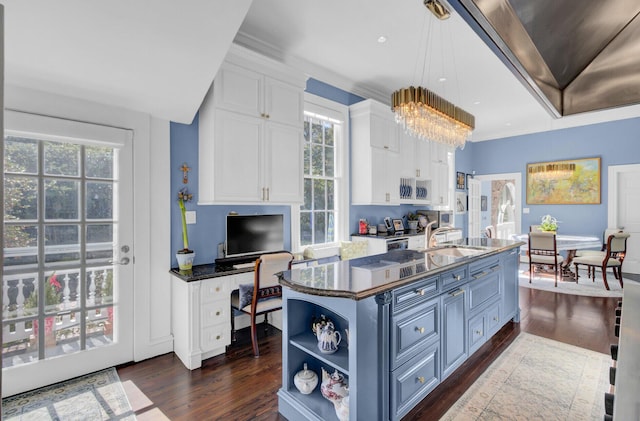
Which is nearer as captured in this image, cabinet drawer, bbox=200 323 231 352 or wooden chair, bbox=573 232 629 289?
cabinet drawer, bbox=200 323 231 352

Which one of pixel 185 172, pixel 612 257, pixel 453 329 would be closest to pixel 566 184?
pixel 612 257

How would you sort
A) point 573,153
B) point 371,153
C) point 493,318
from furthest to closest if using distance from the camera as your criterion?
point 573,153, point 371,153, point 493,318

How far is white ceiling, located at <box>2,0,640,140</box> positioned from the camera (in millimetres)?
1831

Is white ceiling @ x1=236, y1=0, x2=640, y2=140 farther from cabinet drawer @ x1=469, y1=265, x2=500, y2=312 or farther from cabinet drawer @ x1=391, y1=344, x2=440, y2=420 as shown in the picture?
cabinet drawer @ x1=391, y1=344, x2=440, y2=420

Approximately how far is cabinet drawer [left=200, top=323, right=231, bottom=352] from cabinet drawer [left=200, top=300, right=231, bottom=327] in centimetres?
5

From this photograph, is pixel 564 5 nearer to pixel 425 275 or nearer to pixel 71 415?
pixel 425 275

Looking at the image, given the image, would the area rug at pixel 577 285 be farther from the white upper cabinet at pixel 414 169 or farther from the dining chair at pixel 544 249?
the white upper cabinet at pixel 414 169

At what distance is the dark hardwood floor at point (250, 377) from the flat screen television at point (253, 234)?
911mm

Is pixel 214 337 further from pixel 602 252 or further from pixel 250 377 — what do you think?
pixel 602 252

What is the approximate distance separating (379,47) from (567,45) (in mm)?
3382

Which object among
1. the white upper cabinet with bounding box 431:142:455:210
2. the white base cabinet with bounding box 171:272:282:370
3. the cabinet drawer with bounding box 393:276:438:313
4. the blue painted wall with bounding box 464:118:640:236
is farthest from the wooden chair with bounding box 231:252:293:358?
the blue painted wall with bounding box 464:118:640:236

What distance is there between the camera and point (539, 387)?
2359mm

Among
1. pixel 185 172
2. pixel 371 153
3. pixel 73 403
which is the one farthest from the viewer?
pixel 371 153

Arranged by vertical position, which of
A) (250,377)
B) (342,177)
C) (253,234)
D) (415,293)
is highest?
(342,177)
